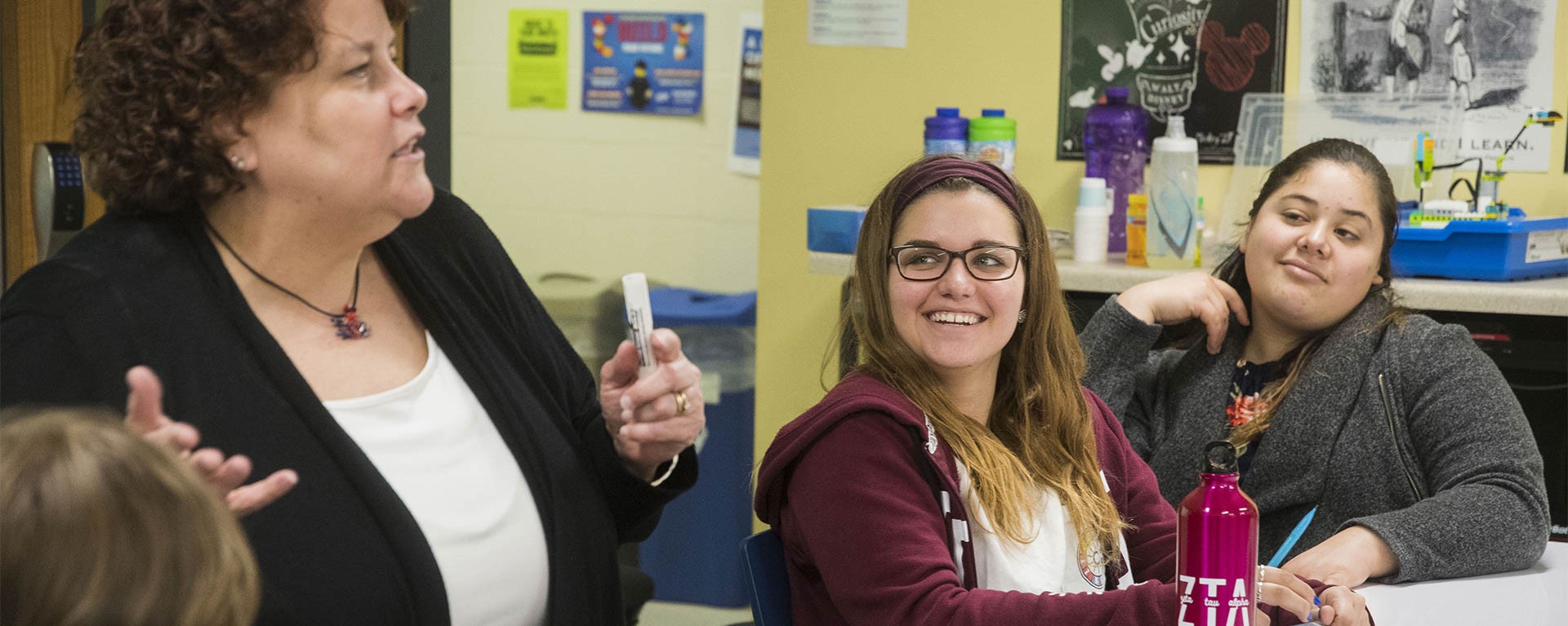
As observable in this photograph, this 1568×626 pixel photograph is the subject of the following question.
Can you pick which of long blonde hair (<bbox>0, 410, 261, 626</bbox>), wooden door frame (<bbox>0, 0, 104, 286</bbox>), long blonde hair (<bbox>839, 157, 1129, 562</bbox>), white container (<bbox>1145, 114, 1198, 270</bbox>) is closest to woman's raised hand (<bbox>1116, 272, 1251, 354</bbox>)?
long blonde hair (<bbox>839, 157, 1129, 562</bbox>)

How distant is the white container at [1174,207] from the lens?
108 inches

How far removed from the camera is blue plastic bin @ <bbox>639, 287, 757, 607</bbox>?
146 inches

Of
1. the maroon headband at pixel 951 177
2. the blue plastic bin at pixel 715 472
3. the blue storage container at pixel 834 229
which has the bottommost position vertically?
the blue plastic bin at pixel 715 472

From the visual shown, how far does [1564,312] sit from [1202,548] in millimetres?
1640

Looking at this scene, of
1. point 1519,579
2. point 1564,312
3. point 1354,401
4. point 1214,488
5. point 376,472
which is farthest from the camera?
point 1564,312

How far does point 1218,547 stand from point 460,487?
0.74 meters

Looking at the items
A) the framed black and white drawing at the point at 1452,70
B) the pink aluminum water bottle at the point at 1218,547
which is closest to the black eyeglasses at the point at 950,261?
the pink aluminum water bottle at the point at 1218,547

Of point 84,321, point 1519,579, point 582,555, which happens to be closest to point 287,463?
point 84,321

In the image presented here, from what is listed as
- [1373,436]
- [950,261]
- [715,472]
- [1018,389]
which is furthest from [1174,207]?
[715,472]

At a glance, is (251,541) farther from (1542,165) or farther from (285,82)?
(1542,165)

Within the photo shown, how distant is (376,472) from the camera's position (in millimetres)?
1236

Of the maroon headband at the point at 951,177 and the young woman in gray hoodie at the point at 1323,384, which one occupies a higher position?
the maroon headband at the point at 951,177

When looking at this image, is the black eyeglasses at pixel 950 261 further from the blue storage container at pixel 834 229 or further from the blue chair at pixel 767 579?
the blue storage container at pixel 834 229

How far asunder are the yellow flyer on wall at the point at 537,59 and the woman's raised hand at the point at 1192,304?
2396 mm
